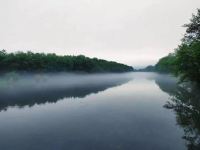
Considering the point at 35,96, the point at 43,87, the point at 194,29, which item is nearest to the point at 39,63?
the point at 43,87

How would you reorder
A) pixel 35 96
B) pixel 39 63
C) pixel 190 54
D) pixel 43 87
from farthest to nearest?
pixel 39 63 < pixel 43 87 < pixel 35 96 < pixel 190 54

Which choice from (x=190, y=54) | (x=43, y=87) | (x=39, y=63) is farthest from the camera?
(x=39, y=63)

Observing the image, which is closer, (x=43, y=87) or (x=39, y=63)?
(x=43, y=87)

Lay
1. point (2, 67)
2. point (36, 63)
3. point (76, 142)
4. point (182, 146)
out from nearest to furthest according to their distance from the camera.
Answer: point (182, 146) → point (76, 142) → point (2, 67) → point (36, 63)

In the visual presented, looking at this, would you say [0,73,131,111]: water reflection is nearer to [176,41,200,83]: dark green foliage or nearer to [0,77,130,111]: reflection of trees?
[0,77,130,111]: reflection of trees

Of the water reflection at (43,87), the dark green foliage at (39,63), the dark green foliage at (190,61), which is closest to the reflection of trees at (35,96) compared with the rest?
the water reflection at (43,87)

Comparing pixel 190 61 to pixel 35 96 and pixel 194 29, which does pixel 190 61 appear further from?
pixel 35 96

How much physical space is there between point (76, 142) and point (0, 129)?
303 inches

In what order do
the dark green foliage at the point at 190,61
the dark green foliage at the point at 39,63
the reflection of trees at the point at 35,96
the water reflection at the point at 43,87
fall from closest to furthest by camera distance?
the dark green foliage at the point at 190,61 < the reflection of trees at the point at 35,96 < the water reflection at the point at 43,87 < the dark green foliage at the point at 39,63

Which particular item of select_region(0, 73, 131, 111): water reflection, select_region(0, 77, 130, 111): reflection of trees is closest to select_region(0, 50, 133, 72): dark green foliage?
select_region(0, 73, 131, 111): water reflection

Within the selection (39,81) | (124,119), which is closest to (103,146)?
(124,119)

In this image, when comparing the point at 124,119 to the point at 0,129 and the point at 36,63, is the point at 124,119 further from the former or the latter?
the point at 36,63

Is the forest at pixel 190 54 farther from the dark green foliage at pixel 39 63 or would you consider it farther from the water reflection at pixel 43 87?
the dark green foliage at pixel 39 63

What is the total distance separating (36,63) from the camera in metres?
88.3
